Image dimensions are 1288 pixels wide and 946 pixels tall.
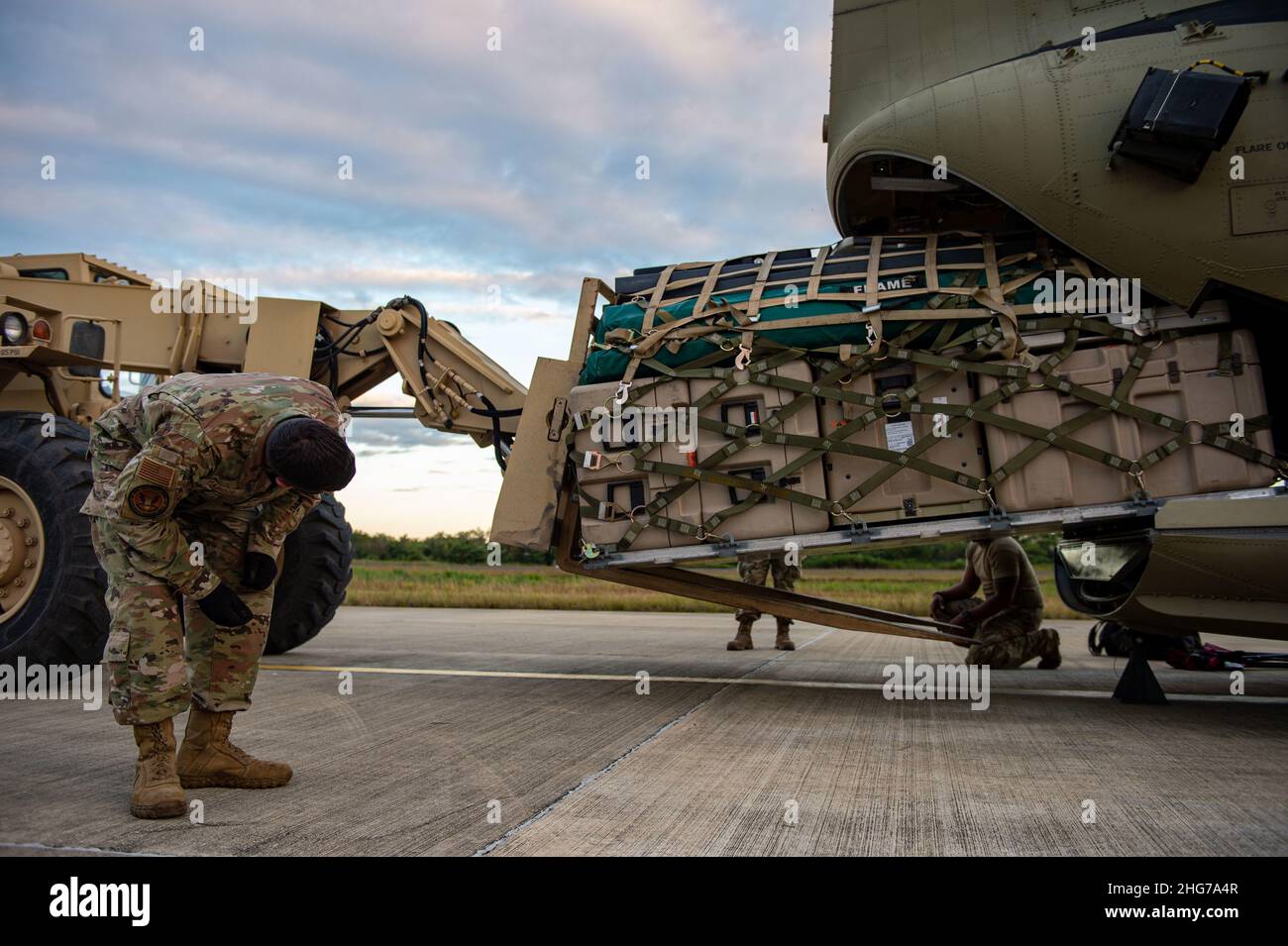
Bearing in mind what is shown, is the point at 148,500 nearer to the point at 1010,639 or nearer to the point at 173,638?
the point at 173,638

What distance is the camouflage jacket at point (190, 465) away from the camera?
12.1ft

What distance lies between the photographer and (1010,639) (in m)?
7.69

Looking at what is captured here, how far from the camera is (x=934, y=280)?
19.2 feet

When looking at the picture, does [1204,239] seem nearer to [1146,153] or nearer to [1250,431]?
[1146,153]

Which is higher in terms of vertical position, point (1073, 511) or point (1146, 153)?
point (1146, 153)

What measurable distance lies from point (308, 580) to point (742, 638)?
161 inches

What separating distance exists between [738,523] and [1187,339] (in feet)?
9.18

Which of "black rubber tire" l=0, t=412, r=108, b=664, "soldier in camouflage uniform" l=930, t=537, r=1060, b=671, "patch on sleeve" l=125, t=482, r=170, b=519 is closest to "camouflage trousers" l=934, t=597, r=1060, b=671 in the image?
"soldier in camouflage uniform" l=930, t=537, r=1060, b=671

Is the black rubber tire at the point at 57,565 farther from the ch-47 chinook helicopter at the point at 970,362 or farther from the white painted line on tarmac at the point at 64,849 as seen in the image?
the white painted line on tarmac at the point at 64,849

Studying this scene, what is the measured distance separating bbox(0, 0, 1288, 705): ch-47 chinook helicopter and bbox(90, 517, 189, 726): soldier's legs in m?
2.94

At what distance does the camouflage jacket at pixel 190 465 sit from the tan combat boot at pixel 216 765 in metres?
0.64

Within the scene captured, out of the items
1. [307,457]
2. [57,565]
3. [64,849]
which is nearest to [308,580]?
[57,565]

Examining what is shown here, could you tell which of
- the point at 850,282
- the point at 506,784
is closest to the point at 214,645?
the point at 506,784

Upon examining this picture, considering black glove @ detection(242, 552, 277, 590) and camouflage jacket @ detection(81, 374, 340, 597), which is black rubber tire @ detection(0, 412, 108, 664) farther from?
black glove @ detection(242, 552, 277, 590)
